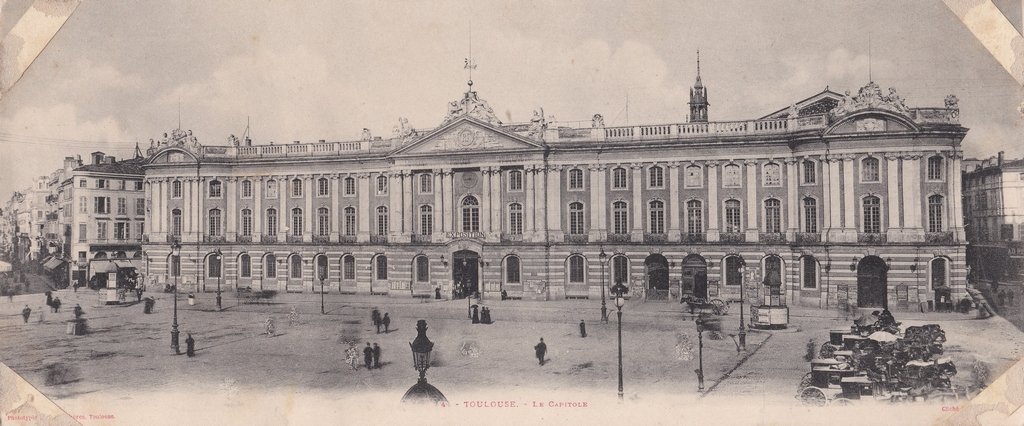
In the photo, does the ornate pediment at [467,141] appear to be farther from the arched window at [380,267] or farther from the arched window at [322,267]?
the arched window at [322,267]

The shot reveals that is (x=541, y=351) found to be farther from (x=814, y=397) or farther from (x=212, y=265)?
(x=212, y=265)

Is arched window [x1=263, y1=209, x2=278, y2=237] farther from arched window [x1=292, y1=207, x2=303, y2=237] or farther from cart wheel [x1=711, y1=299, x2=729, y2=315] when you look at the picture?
cart wheel [x1=711, y1=299, x2=729, y2=315]

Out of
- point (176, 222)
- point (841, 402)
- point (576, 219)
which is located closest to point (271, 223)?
point (176, 222)

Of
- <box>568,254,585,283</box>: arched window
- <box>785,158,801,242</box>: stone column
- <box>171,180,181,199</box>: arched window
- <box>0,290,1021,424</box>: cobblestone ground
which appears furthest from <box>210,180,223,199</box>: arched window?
<box>785,158,801,242</box>: stone column

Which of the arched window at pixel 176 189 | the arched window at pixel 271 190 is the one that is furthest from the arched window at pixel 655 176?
the arched window at pixel 176 189

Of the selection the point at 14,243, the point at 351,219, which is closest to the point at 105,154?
the point at 14,243

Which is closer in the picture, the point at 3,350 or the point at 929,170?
the point at 3,350

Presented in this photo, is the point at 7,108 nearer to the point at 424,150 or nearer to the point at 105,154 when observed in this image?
the point at 105,154

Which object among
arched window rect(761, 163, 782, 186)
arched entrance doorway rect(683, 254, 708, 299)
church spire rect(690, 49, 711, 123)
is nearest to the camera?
church spire rect(690, 49, 711, 123)
